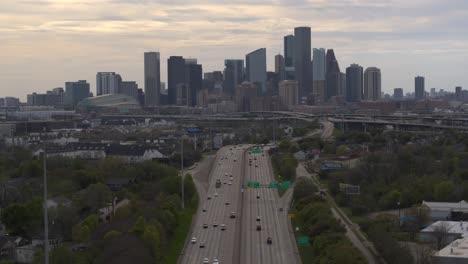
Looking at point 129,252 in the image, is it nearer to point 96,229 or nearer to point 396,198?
point 96,229

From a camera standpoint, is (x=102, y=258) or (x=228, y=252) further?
(x=228, y=252)

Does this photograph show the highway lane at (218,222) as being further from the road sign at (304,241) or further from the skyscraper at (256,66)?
the skyscraper at (256,66)

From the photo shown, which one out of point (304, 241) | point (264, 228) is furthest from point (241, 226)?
point (304, 241)

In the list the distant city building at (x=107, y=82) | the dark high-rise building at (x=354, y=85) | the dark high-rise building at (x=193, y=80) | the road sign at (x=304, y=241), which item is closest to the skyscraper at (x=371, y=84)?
the dark high-rise building at (x=354, y=85)

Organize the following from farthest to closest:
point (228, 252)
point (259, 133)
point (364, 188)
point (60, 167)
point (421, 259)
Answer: point (259, 133), point (60, 167), point (364, 188), point (228, 252), point (421, 259)

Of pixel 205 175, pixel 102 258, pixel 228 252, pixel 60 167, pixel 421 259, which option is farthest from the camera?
pixel 205 175

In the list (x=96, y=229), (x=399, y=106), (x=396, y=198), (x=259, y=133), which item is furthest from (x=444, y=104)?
(x=96, y=229)
